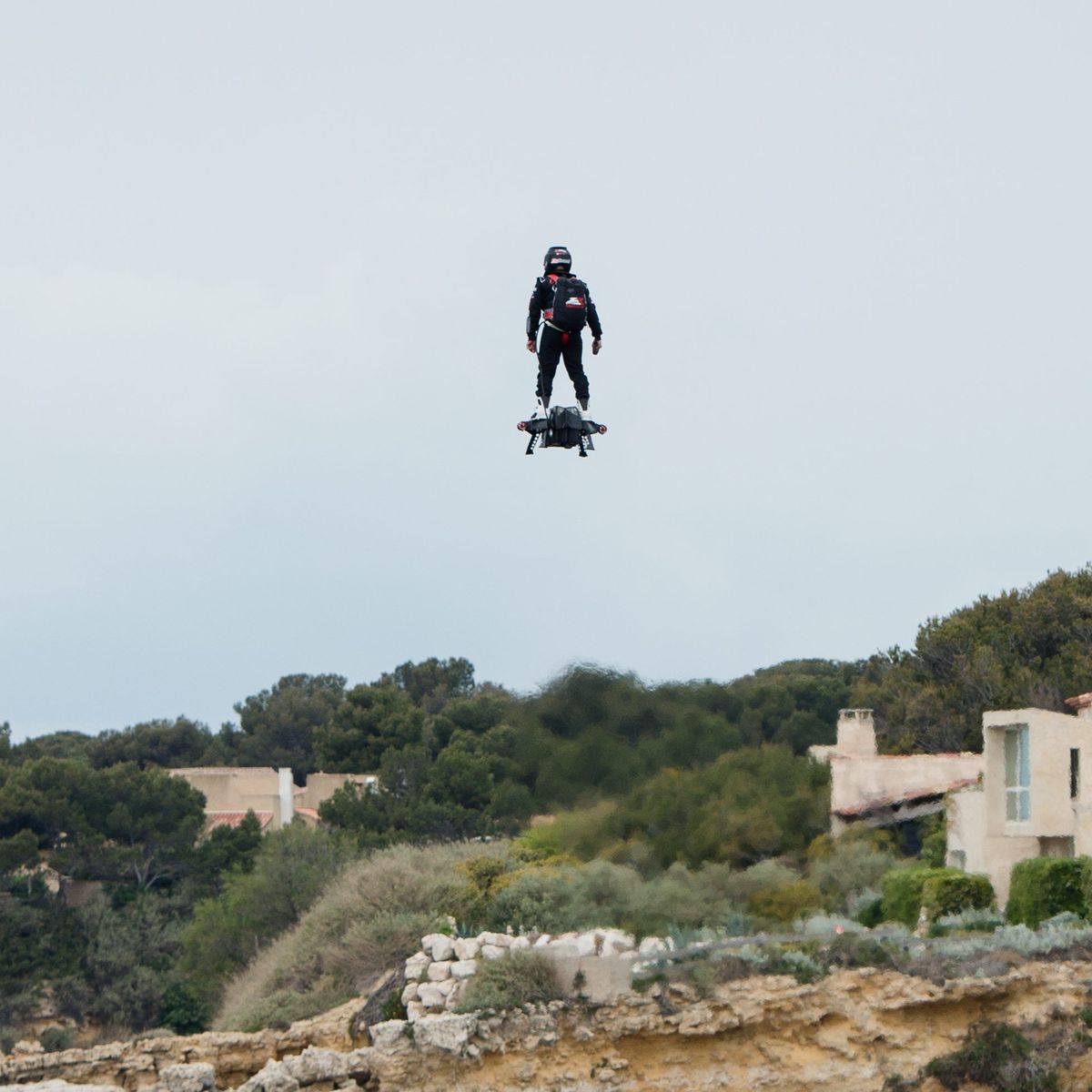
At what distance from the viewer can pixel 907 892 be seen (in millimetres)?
32125

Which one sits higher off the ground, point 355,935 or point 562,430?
point 562,430

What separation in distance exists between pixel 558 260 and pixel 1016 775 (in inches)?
607

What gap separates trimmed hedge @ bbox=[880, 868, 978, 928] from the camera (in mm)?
31188

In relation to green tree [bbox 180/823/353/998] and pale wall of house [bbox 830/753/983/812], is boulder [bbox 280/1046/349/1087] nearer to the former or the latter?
pale wall of house [bbox 830/753/983/812]

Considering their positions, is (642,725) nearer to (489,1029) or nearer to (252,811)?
(489,1029)

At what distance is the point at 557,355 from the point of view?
21.1 meters

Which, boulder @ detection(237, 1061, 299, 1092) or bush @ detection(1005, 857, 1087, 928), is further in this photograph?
bush @ detection(1005, 857, 1087, 928)

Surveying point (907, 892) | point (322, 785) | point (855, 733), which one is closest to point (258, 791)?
point (322, 785)

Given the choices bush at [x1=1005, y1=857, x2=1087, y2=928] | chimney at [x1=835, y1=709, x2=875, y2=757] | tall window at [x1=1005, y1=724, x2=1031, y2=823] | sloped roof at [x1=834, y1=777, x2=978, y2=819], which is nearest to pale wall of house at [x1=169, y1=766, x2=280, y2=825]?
chimney at [x1=835, y1=709, x2=875, y2=757]

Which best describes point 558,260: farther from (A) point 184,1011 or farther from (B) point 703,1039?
(A) point 184,1011

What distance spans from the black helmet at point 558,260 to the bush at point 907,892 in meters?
14.6

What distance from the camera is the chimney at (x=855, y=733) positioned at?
144 ft

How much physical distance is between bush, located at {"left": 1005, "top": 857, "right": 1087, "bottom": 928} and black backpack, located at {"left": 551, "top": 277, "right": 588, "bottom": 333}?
13.5 meters

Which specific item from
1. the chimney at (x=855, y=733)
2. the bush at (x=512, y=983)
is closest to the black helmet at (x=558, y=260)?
the bush at (x=512, y=983)
